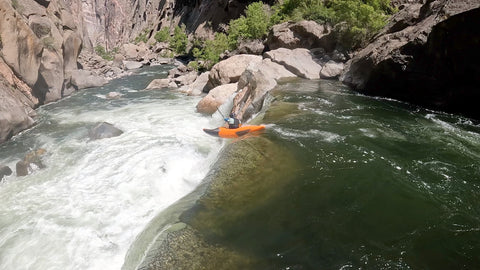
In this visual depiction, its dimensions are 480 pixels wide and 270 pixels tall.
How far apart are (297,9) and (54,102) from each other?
2031cm

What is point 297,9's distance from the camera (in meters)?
26.5

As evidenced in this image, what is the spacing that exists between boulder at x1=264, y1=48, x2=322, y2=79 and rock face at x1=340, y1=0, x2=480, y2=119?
3514mm

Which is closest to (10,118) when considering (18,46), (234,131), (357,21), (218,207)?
(18,46)

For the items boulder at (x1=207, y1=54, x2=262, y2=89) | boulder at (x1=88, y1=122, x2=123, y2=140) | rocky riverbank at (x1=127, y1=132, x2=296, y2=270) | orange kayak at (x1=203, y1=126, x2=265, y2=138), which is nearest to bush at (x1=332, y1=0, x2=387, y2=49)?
boulder at (x1=207, y1=54, x2=262, y2=89)

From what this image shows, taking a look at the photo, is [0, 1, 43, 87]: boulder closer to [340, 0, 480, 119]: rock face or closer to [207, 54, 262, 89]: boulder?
[207, 54, 262, 89]: boulder

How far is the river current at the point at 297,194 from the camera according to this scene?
15.8 ft

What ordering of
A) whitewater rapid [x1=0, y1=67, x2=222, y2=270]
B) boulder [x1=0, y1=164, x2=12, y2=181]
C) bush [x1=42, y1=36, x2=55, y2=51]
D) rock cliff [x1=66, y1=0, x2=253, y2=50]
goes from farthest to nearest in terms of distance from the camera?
1. rock cliff [x1=66, y1=0, x2=253, y2=50]
2. bush [x1=42, y1=36, x2=55, y2=51]
3. boulder [x1=0, y1=164, x2=12, y2=181]
4. whitewater rapid [x1=0, y1=67, x2=222, y2=270]

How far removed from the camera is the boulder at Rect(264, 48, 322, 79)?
19234 mm

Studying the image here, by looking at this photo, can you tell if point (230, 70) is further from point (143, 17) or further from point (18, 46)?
point (143, 17)

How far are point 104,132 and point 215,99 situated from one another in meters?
5.94

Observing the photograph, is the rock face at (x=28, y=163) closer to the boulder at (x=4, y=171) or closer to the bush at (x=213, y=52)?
the boulder at (x=4, y=171)

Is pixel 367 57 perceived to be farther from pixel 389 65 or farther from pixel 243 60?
pixel 243 60

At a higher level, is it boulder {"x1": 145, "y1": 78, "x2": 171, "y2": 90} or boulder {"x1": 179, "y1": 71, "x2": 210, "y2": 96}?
boulder {"x1": 179, "y1": 71, "x2": 210, "y2": 96}

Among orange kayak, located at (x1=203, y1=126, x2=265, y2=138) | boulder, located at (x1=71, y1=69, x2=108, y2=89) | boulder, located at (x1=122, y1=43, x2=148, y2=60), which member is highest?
orange kayak, located at (x1=203, y1=126, x2=265, y2=138)
